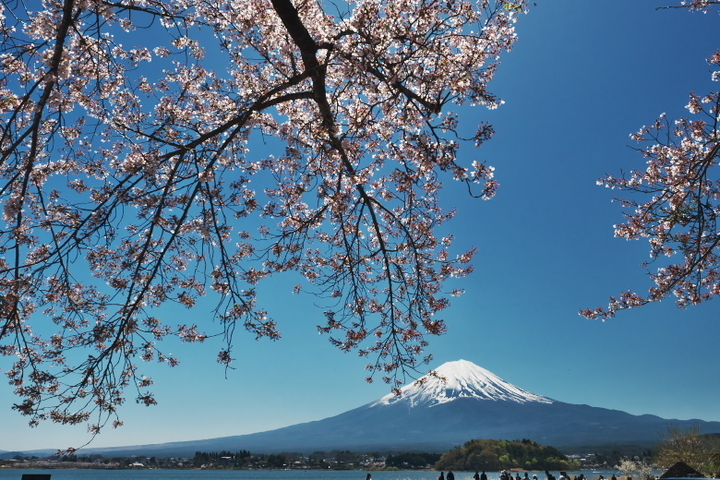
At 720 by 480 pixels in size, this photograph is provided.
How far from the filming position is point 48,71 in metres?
3.86

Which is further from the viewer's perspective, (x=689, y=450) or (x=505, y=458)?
(x=505, y=458)

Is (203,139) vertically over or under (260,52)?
under

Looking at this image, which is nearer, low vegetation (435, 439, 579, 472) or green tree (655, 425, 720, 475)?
green tree (655, 425, 720, 475)

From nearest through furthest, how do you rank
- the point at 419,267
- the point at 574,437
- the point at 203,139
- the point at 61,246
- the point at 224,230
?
1. the point at 61,246
2. the point at 203,139
3. the point at 224,230
4. the point at 419,267
5. the point at 574,437

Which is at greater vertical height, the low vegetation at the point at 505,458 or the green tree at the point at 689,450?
the green tree at the point at 689,450

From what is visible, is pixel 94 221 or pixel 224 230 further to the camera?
pixel 224 230

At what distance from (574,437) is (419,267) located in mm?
188307

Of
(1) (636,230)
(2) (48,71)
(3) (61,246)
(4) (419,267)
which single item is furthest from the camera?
(1) (636,230)

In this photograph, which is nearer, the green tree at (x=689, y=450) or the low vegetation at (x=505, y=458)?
the green tree at (x=689, y=450)

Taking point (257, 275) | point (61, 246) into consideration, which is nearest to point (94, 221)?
point (61, 246)

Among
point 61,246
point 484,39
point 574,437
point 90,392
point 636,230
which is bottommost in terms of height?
point 574,437

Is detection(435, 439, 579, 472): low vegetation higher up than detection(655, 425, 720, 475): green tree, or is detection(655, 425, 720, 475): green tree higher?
detection(655, 425, 720, 475): green tree

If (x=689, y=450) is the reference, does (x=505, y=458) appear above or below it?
below

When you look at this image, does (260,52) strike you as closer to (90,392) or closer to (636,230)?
(90,392)
